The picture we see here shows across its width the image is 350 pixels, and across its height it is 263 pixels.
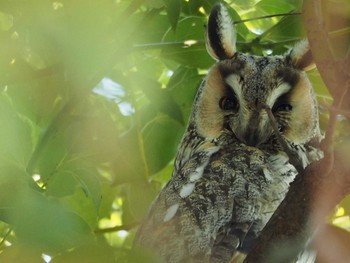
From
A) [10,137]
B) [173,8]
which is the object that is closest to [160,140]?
[173,8]

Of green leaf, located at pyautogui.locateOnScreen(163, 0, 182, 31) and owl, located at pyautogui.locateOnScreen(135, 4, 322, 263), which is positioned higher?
green leaf, located at pyautogui.locateOnScreen(163, 0, 182, 31)

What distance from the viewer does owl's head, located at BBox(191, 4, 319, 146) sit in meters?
2.12

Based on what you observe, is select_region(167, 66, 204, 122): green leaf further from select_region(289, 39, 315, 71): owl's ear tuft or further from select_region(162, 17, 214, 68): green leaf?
select_region(289, 39, 315, 71): owl's ear tuft

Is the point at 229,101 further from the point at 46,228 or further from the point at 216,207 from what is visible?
the point at 46,228

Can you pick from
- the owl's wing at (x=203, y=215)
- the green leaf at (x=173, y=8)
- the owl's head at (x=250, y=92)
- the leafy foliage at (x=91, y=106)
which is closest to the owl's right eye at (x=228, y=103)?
the owl's head at (x=250, y=92)

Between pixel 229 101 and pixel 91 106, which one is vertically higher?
pixel 91 106

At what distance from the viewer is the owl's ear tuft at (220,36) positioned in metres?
2.12

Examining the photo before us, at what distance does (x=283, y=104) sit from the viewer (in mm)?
2234

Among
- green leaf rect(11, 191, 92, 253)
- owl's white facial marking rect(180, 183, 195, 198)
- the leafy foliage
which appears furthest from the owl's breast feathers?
green leaf rect(11, 191, 92, 253)

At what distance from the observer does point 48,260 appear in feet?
3.50

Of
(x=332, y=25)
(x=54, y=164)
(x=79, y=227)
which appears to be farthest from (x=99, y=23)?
(x=332, y=25)

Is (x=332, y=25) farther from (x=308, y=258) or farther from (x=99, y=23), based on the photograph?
(x=99, y=23)

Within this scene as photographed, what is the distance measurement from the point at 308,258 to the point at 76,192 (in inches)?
24.1

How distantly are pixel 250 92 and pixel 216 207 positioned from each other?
504mm
